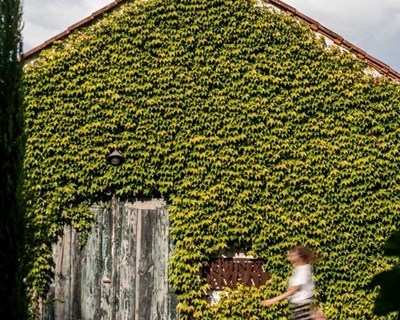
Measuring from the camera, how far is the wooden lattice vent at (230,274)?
8875mm

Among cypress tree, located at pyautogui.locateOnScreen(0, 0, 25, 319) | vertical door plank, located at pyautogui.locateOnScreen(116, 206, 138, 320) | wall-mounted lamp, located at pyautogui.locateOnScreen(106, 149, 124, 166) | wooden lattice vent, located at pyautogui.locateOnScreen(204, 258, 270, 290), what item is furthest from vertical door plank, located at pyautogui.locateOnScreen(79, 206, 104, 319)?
cypress tree, located at pyautogui.locateOnScreen(0, 0, 25, 319)

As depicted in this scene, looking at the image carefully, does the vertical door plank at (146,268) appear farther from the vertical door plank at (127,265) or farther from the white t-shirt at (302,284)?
the white t-shirt at (302,284)

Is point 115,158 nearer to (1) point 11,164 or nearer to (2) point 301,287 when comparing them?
(2) point 301,287

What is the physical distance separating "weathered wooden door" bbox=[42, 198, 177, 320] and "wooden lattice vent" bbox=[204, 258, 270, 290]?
2.35 ft

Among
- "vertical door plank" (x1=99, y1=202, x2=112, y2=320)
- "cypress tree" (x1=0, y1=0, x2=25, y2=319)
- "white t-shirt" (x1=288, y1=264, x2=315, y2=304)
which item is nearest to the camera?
"cypress tree" (x1=0, y1=0, x2=25, y2=319)

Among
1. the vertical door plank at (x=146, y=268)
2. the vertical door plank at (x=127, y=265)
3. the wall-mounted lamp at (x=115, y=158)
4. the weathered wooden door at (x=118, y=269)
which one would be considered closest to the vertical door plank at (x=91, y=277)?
the weathered wooden door at (x=118, y=269)

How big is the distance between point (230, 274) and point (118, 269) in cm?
186

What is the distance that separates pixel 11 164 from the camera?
16.0 feet

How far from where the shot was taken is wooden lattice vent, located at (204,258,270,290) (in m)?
8.88

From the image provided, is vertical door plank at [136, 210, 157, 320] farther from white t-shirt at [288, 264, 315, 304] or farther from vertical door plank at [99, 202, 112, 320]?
white t-shirt at [288, 264, 315, 304]

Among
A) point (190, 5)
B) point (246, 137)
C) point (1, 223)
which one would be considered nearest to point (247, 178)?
point (246, 137)

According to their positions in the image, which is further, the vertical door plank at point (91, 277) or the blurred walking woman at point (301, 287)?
the vertical door plank at point (91, 277)

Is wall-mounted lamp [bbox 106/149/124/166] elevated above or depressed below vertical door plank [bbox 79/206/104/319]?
above

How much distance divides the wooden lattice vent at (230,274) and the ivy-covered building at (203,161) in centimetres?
3
